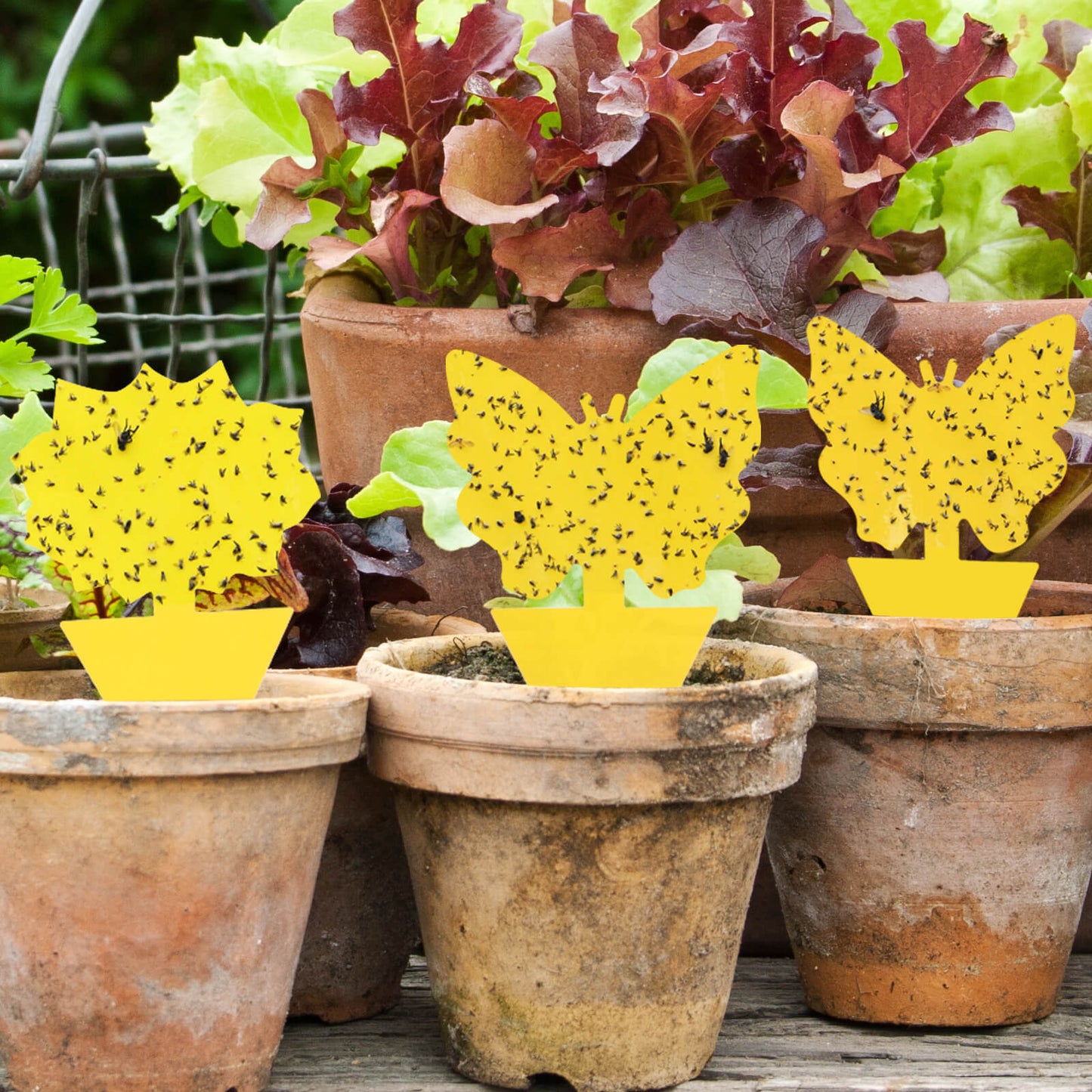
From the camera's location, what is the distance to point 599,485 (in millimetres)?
744

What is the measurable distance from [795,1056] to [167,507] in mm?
473

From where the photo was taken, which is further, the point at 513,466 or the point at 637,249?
the point at 637,249

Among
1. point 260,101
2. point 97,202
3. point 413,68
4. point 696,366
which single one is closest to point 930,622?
point 696,366

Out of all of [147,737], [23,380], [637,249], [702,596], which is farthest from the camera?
[637,249]

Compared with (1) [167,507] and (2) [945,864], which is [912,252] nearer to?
(2) [945,864]

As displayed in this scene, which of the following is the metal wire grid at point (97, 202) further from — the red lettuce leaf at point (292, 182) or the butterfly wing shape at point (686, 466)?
the butterfly wing shape at point (686, 466)

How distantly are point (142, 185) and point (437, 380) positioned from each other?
2.65 metres

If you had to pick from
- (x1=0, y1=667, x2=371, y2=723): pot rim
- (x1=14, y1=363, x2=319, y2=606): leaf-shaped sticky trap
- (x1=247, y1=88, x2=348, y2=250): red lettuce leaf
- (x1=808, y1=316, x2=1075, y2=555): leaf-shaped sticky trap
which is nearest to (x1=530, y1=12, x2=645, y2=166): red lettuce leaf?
(x1=247, y1=88, x2=348, y2=250): red lettuce leaf

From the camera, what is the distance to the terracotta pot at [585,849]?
2.24ft

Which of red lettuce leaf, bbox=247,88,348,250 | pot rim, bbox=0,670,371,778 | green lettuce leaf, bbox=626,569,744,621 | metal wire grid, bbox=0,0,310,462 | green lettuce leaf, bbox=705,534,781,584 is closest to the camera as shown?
pot rim, bbox=0,670,371,778

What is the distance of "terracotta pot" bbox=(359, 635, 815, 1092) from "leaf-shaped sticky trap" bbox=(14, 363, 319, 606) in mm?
107

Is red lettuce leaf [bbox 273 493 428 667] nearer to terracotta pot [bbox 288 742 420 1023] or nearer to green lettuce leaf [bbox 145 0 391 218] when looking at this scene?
terracotta pot [bbox 288 742 420 1023]

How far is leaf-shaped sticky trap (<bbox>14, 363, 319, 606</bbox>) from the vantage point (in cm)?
72

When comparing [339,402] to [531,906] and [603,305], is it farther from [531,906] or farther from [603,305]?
[531,906]
